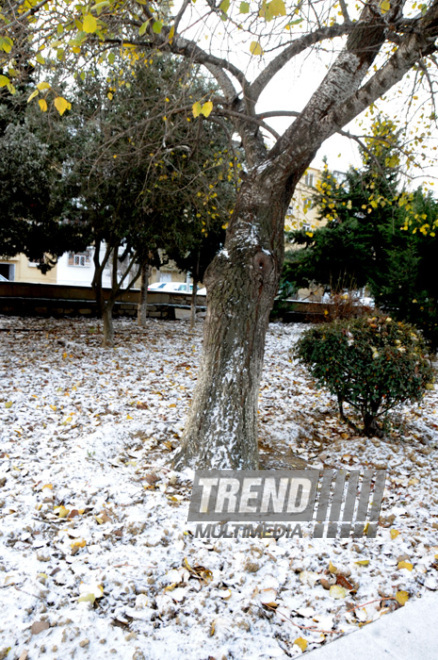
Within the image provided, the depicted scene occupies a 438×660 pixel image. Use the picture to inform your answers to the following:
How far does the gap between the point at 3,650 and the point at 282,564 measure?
63.0 inches

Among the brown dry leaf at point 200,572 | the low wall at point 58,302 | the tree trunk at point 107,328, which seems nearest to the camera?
the brown dry leaf at point 200,572

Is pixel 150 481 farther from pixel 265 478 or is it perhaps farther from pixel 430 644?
pixel 430 644

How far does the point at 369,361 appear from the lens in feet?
15.8

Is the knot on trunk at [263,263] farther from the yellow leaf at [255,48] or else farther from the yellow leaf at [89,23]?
the yellow leaf at [89,23]

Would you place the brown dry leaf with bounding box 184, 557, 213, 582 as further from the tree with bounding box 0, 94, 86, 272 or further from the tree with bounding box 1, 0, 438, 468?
the tree with bounding box 0, 94, 86, 272

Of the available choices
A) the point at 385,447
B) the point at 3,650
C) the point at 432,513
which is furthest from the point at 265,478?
the point at 3,650

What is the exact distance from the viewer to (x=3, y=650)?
209 centimetres

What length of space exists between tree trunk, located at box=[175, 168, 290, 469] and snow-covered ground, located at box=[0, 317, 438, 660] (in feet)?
1.59

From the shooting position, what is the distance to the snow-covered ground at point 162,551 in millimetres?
2299

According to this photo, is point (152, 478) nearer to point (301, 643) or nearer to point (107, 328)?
point (301, 643)

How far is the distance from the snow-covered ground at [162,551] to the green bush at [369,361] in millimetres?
622

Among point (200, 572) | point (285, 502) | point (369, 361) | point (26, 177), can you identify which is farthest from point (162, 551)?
point (26, 177)

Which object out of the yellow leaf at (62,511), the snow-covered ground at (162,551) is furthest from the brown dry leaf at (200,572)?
the yellow leaf at (62,511)

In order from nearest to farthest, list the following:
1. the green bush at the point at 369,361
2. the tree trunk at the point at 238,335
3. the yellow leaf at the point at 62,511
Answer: the yellow leaf at the point at 62,511 → the tree trunk at the point at 238,335 → the green bush at the point at 369,361
